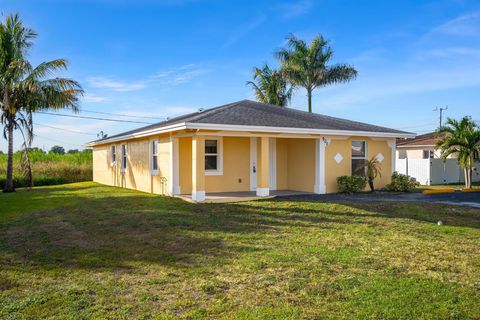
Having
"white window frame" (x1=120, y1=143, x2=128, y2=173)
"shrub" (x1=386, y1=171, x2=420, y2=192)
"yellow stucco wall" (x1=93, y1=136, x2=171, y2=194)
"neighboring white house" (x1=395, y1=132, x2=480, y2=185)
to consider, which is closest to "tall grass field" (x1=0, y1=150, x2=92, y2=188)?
"yellow stucco wall" (x1=93, y1=136, x2=171, y2=194)

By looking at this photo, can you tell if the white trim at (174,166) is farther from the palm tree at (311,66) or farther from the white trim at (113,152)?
the palm tree at (311,66)

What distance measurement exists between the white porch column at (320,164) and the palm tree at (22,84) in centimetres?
1230

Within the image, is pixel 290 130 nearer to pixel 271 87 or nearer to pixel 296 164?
pixel 296 164

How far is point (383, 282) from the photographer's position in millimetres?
5211

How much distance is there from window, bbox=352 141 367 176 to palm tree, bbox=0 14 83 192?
44.4 ft

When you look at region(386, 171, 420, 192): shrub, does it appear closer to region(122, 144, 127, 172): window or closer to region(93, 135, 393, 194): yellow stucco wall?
region(93, 135, 393, 194): yellow stucco wall

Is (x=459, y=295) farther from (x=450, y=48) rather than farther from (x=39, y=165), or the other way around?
(x=39, y=165)

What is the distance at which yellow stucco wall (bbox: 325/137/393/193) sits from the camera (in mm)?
15648

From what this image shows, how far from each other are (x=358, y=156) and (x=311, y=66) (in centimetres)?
1645

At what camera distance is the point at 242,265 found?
6.09 metres

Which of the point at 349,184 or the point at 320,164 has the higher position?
the point at 320,164

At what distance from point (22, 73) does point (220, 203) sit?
1214 cm

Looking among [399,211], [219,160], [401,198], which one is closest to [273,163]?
[219,160]

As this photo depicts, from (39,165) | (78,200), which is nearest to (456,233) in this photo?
(78,200)
